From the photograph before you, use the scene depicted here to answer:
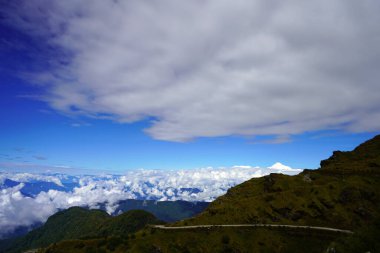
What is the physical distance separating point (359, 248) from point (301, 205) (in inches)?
3588

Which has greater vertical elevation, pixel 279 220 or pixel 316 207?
pixel 316 207

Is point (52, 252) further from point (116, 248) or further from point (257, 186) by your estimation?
point (257, 186)

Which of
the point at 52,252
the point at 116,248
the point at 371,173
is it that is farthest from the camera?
the point at 371,173

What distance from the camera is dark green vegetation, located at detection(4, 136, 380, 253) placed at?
11456 centimetres

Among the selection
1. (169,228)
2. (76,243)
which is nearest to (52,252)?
(76,243)

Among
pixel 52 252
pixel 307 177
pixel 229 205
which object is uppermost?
pixel 307 177

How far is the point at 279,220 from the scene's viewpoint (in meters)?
135

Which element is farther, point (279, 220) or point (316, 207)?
point (316, 207)

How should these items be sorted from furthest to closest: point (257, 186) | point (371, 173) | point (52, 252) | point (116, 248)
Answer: point (257, 186)
point (371, 173)
point (52, 252)
point (116, 248)

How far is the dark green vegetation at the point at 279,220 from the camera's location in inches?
4510

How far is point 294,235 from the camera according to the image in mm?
120562

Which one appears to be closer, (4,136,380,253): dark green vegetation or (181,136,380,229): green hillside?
(4,136,380,253): dark green vegetation

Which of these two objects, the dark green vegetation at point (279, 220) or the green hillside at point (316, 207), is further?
the green hillside at point (316, 207)

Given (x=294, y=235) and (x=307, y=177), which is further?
(x=307, y=177)
